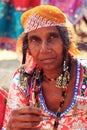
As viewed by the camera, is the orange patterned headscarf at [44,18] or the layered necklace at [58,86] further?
the layered necklace at [58,86]

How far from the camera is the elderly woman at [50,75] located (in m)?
3.33

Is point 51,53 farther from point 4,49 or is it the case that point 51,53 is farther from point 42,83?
point 4,49

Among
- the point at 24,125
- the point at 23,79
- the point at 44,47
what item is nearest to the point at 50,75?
the point at 23,79

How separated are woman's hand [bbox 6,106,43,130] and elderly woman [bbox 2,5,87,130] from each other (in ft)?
0.06

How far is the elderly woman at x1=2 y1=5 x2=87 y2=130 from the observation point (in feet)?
10.9

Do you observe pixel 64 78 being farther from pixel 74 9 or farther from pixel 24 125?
pixel 74 9

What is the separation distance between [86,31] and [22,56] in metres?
6.63

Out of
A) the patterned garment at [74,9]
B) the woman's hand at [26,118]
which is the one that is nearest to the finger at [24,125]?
the woman's hand at [26,118]

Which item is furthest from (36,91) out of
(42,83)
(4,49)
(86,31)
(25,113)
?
(86,31)

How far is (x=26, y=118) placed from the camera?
3025mm

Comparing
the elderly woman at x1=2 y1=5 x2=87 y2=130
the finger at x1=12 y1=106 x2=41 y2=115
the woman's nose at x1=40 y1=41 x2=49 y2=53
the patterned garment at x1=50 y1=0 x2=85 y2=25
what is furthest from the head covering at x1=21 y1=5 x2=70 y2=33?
the patterned garment at x1=50 y1=0 x2=85 y2=25

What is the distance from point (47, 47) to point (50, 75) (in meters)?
0.32

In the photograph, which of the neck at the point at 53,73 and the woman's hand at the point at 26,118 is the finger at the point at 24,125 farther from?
the neck at the point at 53,73

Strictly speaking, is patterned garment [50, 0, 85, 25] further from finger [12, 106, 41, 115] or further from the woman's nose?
finger [12, 106, 41, 115]
